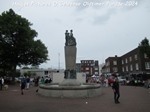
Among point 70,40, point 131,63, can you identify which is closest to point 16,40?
point 70,40

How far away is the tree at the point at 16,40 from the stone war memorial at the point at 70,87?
18.0 metres

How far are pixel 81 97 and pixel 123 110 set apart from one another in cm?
488

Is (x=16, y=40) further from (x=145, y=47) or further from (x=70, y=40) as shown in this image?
(x=145, y=47)

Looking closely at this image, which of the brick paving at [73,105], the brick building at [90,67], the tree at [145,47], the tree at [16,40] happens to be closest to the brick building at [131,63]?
the tree at [145,47]

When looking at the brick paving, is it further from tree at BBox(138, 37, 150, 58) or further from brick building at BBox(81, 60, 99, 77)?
brick building at BBox(81, 60, 99, 77)

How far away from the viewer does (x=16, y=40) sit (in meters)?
33.7

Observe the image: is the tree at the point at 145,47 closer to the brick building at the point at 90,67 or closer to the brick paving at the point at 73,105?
the brick paving at the point at 73,105

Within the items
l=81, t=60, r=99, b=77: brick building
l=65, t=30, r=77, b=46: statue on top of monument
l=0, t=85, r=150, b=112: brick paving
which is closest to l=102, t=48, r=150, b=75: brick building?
l=65, t=30, r=77, b=46: statue on top of monument

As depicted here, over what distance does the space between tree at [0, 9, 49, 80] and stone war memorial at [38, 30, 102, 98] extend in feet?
59.1

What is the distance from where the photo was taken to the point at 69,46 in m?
17.5

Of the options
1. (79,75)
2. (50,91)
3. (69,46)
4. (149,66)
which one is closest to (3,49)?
(79,75)

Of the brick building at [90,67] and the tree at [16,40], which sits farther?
the brick building at [90,67]

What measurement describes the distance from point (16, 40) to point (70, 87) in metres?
23.8

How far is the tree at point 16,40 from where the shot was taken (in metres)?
33.0
